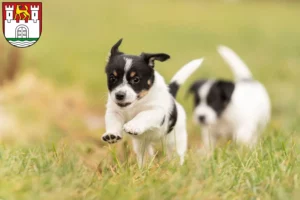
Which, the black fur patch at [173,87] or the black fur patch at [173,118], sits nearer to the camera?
the black fur patch at [173,118]

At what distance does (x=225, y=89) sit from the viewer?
264 inches

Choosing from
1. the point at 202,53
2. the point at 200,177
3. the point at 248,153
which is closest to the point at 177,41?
the point at 202,53

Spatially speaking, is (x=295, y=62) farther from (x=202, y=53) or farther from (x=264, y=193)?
(x=264, y=193)

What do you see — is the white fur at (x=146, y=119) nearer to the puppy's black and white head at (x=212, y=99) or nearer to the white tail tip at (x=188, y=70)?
the white tail tip at (x=188, y=70)

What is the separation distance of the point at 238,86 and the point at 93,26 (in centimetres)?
544

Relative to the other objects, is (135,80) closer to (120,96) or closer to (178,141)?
(120,96)

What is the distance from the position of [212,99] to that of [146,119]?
2.71 metres

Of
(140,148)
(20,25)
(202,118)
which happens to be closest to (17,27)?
(20,25)

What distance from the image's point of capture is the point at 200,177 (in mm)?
3555

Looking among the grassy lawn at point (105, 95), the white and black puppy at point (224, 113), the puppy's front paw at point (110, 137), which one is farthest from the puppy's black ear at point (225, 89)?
the puppy's front paw at point (110, 137)

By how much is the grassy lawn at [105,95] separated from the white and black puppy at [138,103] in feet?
0.67

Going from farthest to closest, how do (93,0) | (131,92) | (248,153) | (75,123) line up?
1. (93,0)
2. (75,123)
3. (248,153)
4. (131,92)

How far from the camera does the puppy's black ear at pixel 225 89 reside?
22.0ft

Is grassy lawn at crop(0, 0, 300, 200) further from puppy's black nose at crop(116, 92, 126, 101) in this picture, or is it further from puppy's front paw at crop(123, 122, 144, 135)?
puppy's black nose at crop(116, 92, 126, 101)
